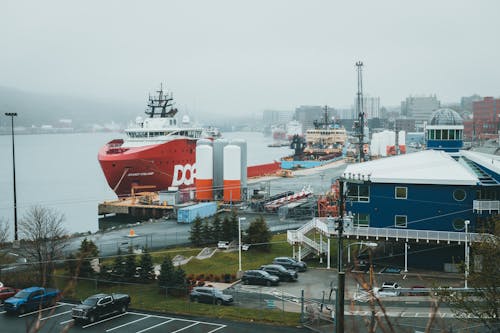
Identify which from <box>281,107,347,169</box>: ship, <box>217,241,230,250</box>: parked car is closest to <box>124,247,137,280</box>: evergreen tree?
<box>217,241,230,250</box>: parked car

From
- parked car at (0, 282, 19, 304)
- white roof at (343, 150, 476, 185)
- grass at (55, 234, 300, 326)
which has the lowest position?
grass at (55, 234, 300, 326)

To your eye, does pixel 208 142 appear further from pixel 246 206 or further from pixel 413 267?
pixel 413 267

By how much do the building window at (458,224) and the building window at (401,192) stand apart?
2.99 m

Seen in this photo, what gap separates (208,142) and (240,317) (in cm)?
4123

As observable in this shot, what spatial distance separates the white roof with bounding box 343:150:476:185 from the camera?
100 feet

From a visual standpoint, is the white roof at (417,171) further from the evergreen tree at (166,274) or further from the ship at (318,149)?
the ship at (318,149)

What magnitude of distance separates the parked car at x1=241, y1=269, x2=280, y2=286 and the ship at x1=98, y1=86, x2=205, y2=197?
37.2m

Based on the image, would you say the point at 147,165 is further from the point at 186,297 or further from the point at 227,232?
the point at 186,297

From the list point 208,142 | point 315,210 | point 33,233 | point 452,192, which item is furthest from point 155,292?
point 208,142

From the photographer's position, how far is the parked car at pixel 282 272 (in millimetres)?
27969

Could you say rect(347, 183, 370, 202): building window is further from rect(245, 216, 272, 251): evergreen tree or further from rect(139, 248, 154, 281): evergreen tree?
rect(139, 248, 154, 281): evergreen tree

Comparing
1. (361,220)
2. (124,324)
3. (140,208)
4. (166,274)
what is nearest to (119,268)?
(166,274)

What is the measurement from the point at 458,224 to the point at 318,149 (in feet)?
378

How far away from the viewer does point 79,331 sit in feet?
65.6
